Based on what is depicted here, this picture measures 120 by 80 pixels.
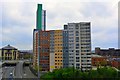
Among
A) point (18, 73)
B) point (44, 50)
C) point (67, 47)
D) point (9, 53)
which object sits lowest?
point (18, 73)

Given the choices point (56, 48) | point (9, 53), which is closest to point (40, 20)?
point (9, 53)

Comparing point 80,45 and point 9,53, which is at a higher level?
point 80,45

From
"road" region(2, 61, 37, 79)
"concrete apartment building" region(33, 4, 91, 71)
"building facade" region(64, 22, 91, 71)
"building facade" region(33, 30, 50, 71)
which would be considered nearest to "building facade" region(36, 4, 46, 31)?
"road" region(2, 61, 37, 79)

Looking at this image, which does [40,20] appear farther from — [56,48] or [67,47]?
[67,47]

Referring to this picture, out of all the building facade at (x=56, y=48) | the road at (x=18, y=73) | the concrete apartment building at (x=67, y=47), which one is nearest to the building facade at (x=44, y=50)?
the concrete apartment building at (x=67, y=47)

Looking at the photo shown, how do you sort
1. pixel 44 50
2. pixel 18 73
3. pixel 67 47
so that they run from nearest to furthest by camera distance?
pixel 18 73
pixel 67 47
pixel 44 50

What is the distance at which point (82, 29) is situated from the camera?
805cm

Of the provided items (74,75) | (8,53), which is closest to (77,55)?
(74,75)

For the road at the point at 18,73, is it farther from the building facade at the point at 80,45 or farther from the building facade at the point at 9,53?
the building facade at the point at 9,53

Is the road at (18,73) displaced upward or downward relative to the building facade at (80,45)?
downward

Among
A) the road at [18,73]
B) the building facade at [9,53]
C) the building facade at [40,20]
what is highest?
the building facade at [40,20]

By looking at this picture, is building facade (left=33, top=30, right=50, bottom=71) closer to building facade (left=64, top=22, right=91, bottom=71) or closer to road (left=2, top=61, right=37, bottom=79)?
road (left=2, top=61, right=37, bottom=79)

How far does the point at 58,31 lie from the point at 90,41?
4.32 ft

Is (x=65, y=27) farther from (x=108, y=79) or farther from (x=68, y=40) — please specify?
(x=108, y=79)
